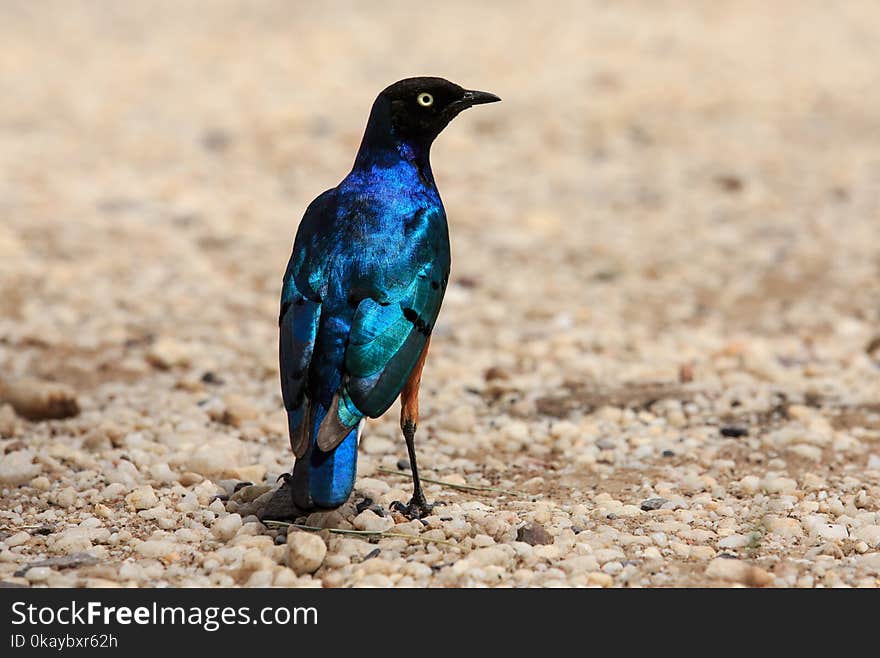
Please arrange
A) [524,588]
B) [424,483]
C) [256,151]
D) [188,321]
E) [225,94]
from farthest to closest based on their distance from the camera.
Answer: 1. [225,94]
2. [256,151]
3. [188,321]
4. [424,483]
5. [524,588]

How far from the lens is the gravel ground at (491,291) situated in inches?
168

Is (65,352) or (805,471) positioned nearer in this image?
(805,471)

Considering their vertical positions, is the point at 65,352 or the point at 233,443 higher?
the point at 65,352

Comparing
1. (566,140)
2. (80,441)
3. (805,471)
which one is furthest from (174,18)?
(805,471)

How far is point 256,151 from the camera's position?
1069cm

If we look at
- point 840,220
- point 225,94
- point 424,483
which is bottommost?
point 424,483

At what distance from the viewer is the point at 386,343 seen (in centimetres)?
419

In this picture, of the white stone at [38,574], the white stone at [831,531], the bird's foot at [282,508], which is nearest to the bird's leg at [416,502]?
the bird's foot at [282,508]

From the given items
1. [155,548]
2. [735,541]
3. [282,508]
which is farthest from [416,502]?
[735,541]

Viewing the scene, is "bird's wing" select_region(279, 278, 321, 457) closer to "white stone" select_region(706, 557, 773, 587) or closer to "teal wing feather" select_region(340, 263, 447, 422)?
"teal wing feather" select_region(340, 263, 447, 422)

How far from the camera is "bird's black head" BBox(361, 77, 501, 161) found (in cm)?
472

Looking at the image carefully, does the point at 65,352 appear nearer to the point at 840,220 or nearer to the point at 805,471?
the point at 805,471

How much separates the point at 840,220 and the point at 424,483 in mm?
5375

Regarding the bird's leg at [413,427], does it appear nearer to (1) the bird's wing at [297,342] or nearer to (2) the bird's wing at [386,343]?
(2) the bird's wing at [386,343]
